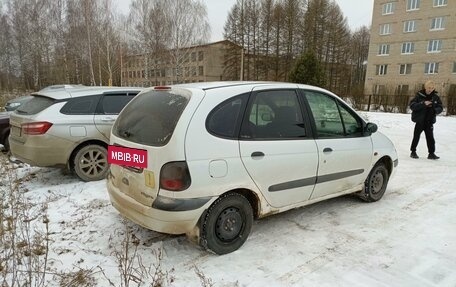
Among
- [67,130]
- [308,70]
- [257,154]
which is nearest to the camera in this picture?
[257,154]

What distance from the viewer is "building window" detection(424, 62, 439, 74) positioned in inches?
1556

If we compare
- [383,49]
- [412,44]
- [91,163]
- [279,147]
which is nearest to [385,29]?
[383,49]

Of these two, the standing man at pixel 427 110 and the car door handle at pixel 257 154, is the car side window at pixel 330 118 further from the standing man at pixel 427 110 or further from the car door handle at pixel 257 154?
the standing man at pixel 427 110

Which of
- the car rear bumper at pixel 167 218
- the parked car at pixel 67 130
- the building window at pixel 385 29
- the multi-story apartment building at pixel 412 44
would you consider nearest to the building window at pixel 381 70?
the multi-story apartment building at pixel 412 44

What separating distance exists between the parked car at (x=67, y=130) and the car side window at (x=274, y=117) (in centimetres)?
343

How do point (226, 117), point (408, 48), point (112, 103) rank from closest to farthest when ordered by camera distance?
point (226, 117), point (112, 103), point (408, 48)

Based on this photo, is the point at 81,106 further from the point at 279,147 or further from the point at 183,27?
the point at 183,27

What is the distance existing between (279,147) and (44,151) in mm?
3932

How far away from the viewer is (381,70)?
44969mm

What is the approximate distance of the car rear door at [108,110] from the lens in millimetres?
5758

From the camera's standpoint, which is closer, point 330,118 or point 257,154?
point 257,154

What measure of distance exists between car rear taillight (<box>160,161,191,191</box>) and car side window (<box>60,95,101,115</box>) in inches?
136

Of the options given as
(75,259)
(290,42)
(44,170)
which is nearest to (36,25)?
(290,42)

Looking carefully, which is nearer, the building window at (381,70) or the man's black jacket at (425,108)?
the man's black jacket at (425,108)
